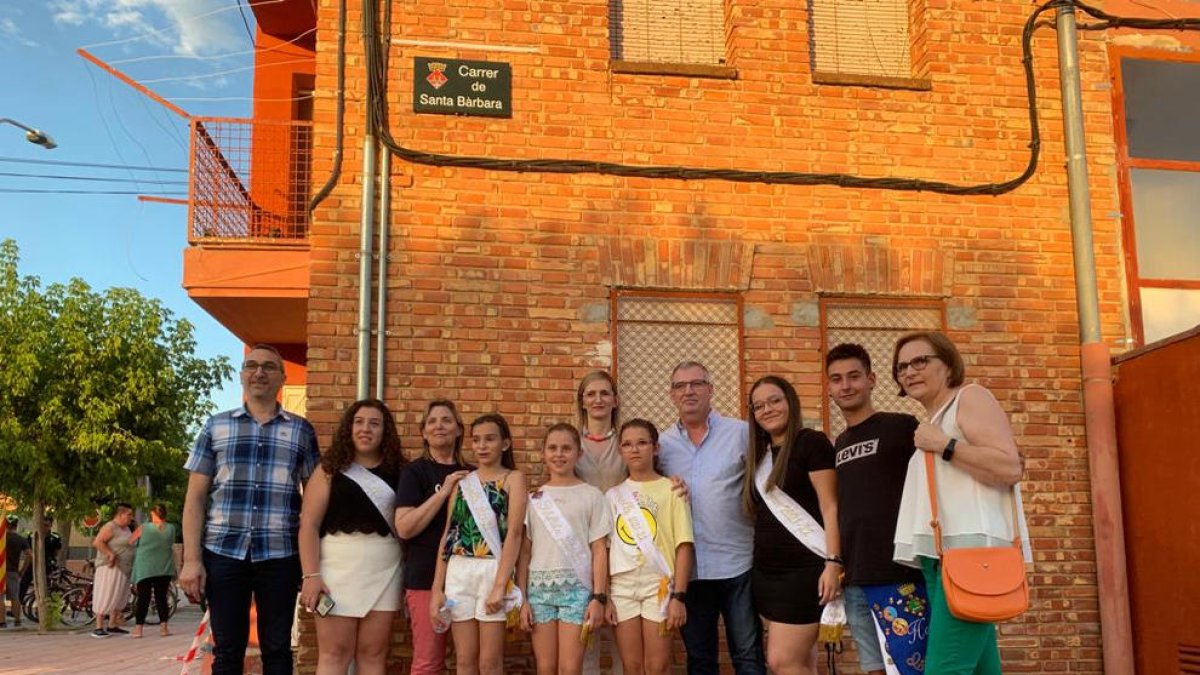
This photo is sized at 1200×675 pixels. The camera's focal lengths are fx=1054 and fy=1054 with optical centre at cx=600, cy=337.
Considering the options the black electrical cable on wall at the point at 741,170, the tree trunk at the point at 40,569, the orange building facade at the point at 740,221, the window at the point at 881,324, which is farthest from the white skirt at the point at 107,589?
the window at the point at 881,324

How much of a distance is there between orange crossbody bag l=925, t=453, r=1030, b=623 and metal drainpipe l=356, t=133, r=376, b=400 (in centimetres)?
386

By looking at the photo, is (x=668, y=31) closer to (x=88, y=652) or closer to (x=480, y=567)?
(x=480, y=567)

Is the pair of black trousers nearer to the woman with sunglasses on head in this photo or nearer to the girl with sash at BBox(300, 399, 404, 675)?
the girl with sash at BBox(300, 399, 404, 675)

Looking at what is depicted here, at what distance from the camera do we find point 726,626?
209 inches

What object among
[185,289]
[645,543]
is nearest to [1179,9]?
[645,543]

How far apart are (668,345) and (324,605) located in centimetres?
288

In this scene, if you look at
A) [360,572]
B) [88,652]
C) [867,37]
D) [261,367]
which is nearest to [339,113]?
[261,367]

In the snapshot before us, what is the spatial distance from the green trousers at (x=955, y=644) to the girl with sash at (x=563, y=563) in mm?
1770

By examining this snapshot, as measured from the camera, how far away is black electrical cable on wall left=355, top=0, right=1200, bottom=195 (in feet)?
22.7

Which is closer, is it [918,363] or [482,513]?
[918,363]

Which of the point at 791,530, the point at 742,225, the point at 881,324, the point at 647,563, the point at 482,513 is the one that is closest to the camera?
the point at 791,530

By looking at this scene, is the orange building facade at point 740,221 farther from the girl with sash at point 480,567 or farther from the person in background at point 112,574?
the person in background at point 112,574

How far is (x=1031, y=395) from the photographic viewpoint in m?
7.30

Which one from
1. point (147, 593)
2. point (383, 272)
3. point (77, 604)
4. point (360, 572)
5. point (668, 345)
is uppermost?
point (383, 272)
